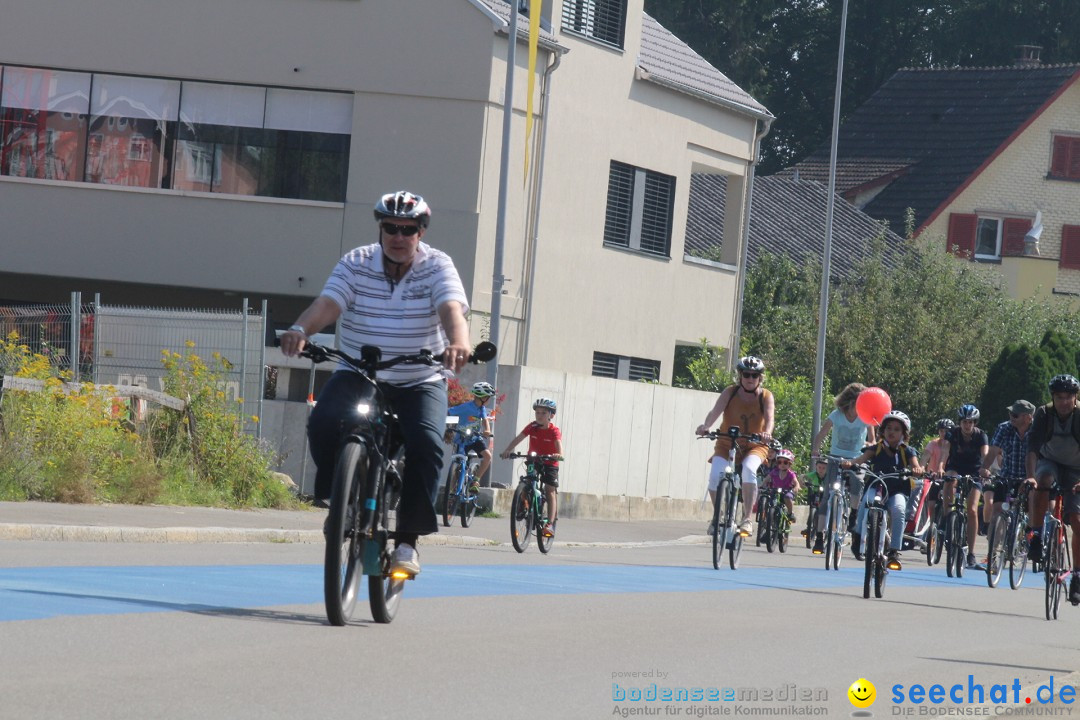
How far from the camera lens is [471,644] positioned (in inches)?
335

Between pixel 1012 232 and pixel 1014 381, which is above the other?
pixel 1012 232

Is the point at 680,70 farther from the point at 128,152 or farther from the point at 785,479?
the point at 785,479

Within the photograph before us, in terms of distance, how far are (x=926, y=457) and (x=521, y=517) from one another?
313 inches

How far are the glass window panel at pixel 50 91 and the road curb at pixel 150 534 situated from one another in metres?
14.0

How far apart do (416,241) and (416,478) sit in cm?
111

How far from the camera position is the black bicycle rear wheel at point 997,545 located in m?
16.4

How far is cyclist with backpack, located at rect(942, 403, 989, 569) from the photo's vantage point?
19.9m

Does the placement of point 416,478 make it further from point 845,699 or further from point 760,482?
point 760,482

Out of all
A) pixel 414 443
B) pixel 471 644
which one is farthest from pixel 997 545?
pixel 414 443

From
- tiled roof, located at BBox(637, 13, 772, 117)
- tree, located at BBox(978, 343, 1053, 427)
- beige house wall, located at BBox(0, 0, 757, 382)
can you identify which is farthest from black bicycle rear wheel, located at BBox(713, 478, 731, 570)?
tree, located at BBox(978, 343, 1053, 427)

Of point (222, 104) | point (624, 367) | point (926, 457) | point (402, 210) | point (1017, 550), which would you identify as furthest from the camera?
point (624, 367)

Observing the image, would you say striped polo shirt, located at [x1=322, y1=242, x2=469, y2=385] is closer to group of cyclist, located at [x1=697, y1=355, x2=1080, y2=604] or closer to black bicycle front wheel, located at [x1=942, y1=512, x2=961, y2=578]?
group of cyclist, located at [x1=697, y1=355, x2=1080, y2=604]

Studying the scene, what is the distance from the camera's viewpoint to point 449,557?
1533 cm

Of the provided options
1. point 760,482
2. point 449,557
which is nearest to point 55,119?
point 760,482
